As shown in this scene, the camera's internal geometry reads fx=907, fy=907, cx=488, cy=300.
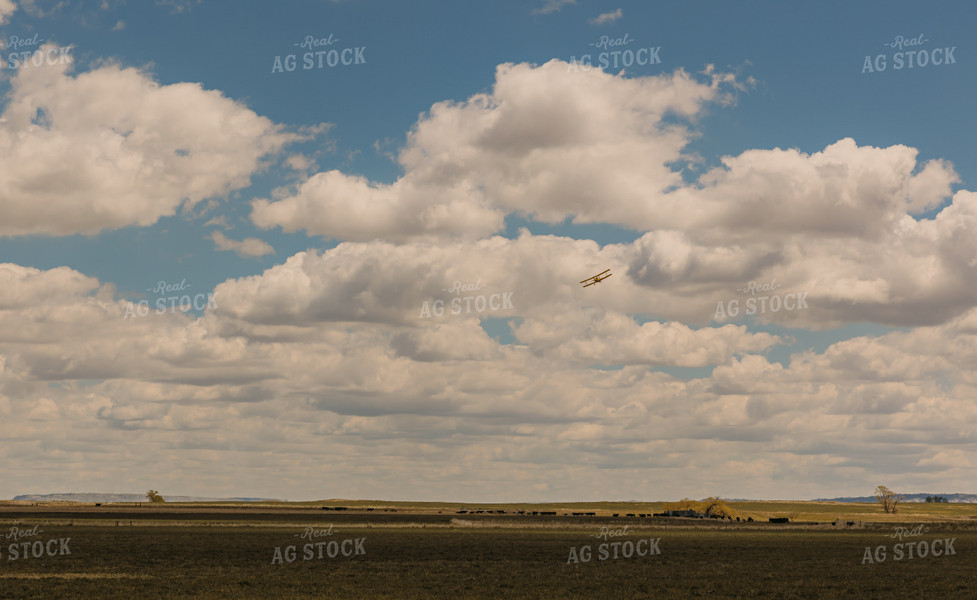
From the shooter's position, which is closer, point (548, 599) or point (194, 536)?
point (548, 599)

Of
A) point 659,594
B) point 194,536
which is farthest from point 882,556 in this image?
point 194,536

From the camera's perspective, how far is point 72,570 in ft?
201

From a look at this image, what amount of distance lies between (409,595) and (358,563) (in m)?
21.4

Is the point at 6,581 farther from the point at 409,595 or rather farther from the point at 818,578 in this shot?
the point at 818,578

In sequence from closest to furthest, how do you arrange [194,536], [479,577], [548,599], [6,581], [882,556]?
[548,599], [6,581], [479,577], [882,556], [194,536]

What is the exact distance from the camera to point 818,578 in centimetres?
5900

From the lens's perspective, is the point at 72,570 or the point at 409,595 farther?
the point at 72,570

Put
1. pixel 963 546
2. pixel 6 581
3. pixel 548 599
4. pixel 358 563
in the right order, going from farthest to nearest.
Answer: pixel 963 546 < pixel 358 563 < pixel 6 581 < pixel 548 599

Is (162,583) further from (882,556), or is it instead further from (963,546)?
(963,546)

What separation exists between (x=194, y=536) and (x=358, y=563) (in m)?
45.3

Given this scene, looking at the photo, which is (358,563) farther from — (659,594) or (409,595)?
(659,594)

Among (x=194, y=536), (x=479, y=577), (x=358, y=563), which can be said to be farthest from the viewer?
(x=194, y=536)

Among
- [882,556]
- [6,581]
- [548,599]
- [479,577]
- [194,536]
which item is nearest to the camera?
[548,599]

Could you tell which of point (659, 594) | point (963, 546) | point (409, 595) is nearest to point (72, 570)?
point (409, 595)
